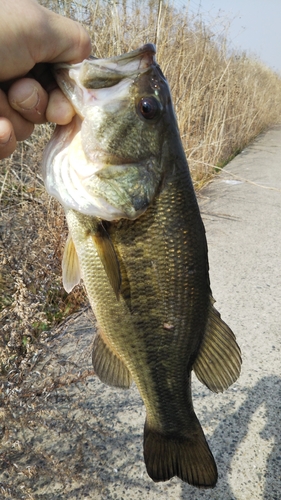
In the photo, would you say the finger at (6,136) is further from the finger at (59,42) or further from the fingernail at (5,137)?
the finger at (59,42)

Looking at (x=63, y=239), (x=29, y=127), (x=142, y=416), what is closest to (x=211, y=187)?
(x=63, y=239)

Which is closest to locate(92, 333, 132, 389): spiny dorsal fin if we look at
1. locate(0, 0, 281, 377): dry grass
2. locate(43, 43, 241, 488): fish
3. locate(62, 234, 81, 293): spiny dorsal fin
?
locate(43, 43, 241, 488): fish

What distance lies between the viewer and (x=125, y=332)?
52.1 inches

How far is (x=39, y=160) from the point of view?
3.10 m

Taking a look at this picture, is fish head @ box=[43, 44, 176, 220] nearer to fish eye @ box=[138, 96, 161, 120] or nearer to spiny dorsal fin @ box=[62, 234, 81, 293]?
fish eye @ box=[138, 96, 161, 120]

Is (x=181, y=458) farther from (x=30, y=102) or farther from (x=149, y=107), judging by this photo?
(x=30, y=102)

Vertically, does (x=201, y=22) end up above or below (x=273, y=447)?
above

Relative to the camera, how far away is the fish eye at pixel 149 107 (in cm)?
120

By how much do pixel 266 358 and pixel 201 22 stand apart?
4972 mm

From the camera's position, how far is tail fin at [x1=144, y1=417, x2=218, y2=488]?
4.56 feet

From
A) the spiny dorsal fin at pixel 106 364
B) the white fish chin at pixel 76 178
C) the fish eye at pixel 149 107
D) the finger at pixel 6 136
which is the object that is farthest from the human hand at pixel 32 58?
the spiny dorsal fin at pixel 106 364

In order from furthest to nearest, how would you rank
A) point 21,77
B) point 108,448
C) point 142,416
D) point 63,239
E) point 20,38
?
point 63,239, point 142,416, point 108,448, point 21,77, point 20,38

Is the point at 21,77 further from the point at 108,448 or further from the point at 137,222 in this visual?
the point at 108,448

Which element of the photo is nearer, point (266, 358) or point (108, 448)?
point (108, 448)
